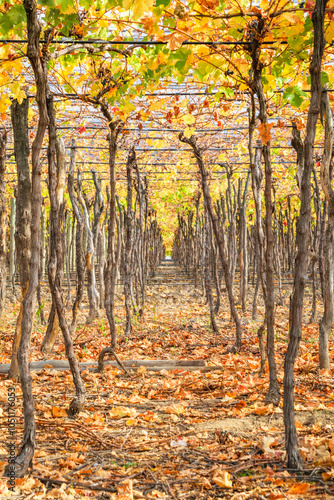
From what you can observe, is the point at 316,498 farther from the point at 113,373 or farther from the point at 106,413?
the point at 113,373

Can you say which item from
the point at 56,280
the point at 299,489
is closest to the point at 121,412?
the point at 56,280

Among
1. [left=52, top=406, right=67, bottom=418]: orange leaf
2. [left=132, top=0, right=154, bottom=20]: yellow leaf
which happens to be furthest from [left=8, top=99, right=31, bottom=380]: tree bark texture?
[left=132, top=0, right=154, bottom=20]: yellow leaf

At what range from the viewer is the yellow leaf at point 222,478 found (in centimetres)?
250

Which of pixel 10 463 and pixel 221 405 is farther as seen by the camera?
pixel 221 405

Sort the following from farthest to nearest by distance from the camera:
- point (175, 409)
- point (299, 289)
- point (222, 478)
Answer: point (175, 409) < point (299, 289) < point (222, 478)

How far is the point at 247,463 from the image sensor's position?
2754mm

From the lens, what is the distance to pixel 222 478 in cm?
254

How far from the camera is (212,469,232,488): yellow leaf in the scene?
2.50 meters

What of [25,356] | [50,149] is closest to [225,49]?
[50,149]

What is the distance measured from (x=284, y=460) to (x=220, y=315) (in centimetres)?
796

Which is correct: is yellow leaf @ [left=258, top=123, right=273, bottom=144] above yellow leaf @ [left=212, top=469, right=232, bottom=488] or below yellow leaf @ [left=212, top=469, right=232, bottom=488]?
above

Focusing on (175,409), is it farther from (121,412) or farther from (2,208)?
(2,208)

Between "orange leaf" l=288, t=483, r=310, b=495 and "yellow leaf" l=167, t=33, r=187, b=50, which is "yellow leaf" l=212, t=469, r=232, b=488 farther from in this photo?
"yellow leaf" l=167, t=33, r=187, b=50

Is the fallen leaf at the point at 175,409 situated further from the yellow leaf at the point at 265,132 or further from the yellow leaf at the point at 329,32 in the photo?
the yellow leaf at the point at 329,32
